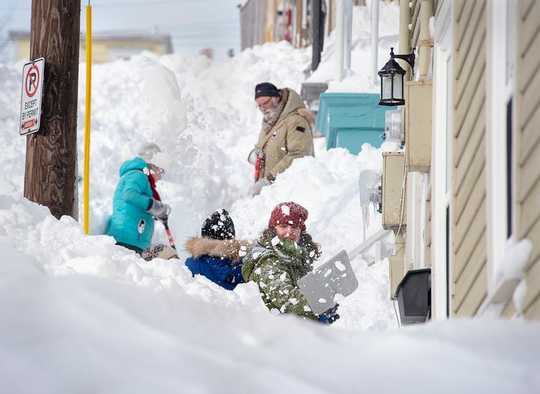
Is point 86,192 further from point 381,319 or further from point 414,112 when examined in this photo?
point 414,112

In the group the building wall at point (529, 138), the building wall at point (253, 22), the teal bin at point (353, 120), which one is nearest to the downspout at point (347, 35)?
the teal bin at point (353, 120)

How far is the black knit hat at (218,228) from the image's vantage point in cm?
991

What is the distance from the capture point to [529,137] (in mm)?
5043

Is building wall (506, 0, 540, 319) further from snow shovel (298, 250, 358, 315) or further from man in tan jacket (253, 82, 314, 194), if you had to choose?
man in tan jacket (253, 82, 314, 194)

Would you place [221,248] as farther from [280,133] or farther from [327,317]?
[280,133]

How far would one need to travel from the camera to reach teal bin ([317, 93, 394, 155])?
17516 millimetres

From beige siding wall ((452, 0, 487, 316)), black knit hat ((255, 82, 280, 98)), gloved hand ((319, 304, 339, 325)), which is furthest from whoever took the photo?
black knit hat ((255, 82, 280, 98))

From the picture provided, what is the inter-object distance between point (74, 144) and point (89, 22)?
1.84 meters

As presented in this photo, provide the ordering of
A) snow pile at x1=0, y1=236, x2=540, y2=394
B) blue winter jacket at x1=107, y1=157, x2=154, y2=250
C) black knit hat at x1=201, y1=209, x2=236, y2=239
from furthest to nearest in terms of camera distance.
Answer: blue winter jacket at x1=107, y1=157, x2=154, y2=250 < black knit hat at x1=201, y1=209, x2=236, y2=239 < snow pile at x1=0, y1=236, x2=540, y2=394

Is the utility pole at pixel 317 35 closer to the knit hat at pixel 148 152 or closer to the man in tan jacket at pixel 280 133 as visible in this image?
the man in tan jacket at pixel 280 133

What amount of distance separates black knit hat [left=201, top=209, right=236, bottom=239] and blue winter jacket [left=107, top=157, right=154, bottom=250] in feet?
10.3

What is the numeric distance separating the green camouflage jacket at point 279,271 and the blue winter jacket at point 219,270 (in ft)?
1.82

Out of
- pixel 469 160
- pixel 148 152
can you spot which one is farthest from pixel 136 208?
pixel 469 160

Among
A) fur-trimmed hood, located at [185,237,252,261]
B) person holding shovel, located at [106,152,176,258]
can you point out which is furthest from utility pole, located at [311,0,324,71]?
fur-trimmed hood, located at [185,237,252,261]
